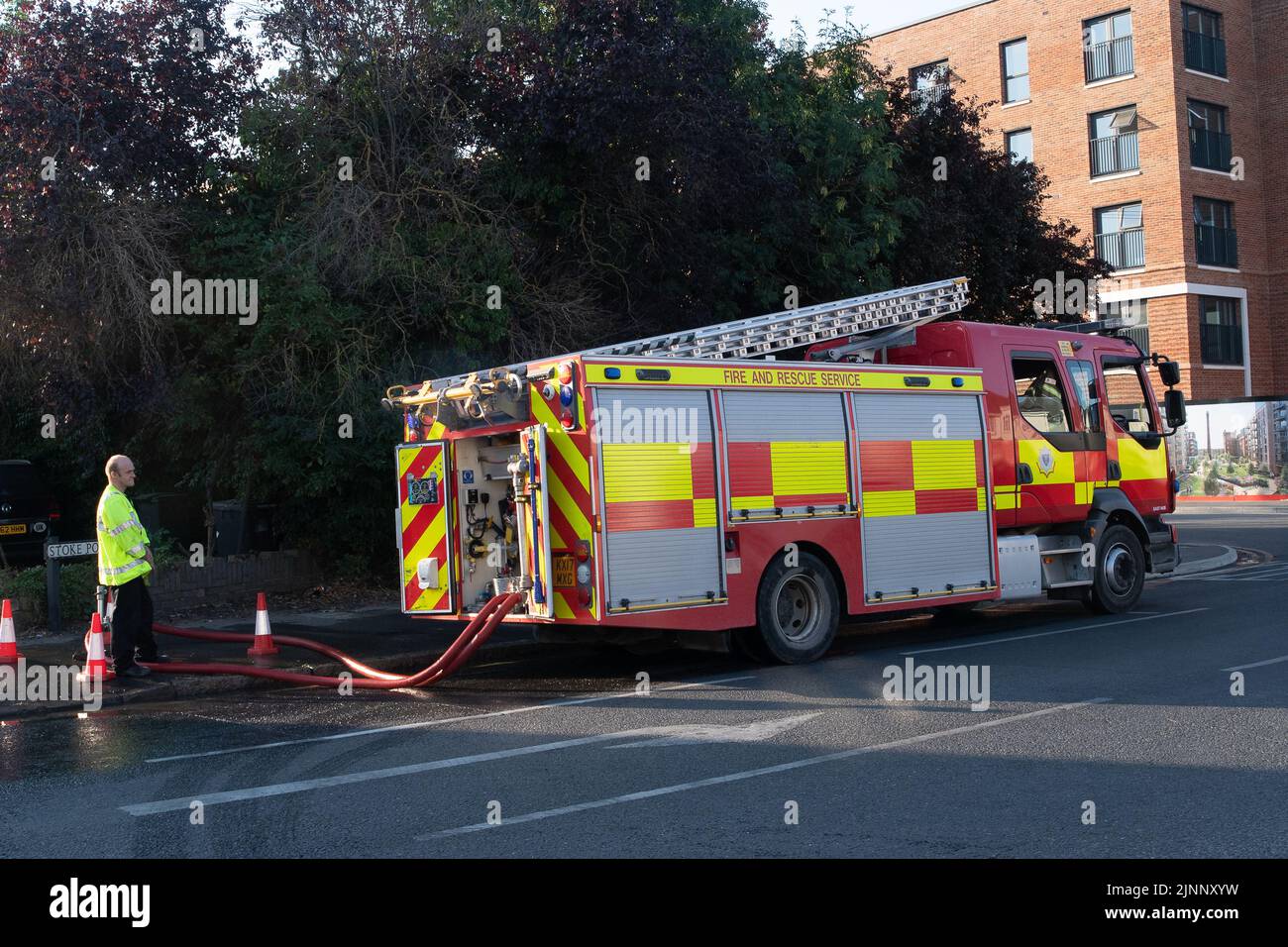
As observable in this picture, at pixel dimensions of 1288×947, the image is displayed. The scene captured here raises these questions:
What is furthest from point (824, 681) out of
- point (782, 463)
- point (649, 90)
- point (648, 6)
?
point (648, 6)

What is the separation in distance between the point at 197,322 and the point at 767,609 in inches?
310

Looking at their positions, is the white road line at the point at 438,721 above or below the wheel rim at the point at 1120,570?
below

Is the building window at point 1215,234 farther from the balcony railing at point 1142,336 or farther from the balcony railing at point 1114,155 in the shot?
the balcony railing at point 1142,336

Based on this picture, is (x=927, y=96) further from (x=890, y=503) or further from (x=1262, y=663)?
(x=1262, y=663)

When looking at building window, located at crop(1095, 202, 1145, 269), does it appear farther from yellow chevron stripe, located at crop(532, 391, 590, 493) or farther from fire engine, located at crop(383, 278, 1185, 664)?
yellow chevron stripe, located at crop(532, 391, 590, 493)

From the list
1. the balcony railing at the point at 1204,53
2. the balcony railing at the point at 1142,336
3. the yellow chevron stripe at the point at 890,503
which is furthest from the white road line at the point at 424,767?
the balcony railing at the point at 1204,53

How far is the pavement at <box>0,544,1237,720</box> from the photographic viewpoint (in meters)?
10.1

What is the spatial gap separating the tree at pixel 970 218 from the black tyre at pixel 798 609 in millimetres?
9730

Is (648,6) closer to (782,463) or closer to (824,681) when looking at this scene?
(782,463)

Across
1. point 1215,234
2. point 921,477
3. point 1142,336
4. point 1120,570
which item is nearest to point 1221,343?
point 1142,336

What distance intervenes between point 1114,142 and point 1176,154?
2.06 m

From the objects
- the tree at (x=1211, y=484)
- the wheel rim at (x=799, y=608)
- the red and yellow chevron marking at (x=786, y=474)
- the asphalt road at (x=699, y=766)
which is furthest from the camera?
the tree at (x=1211, y=484)

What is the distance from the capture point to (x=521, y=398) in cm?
1020

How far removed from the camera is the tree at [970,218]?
785 inches
